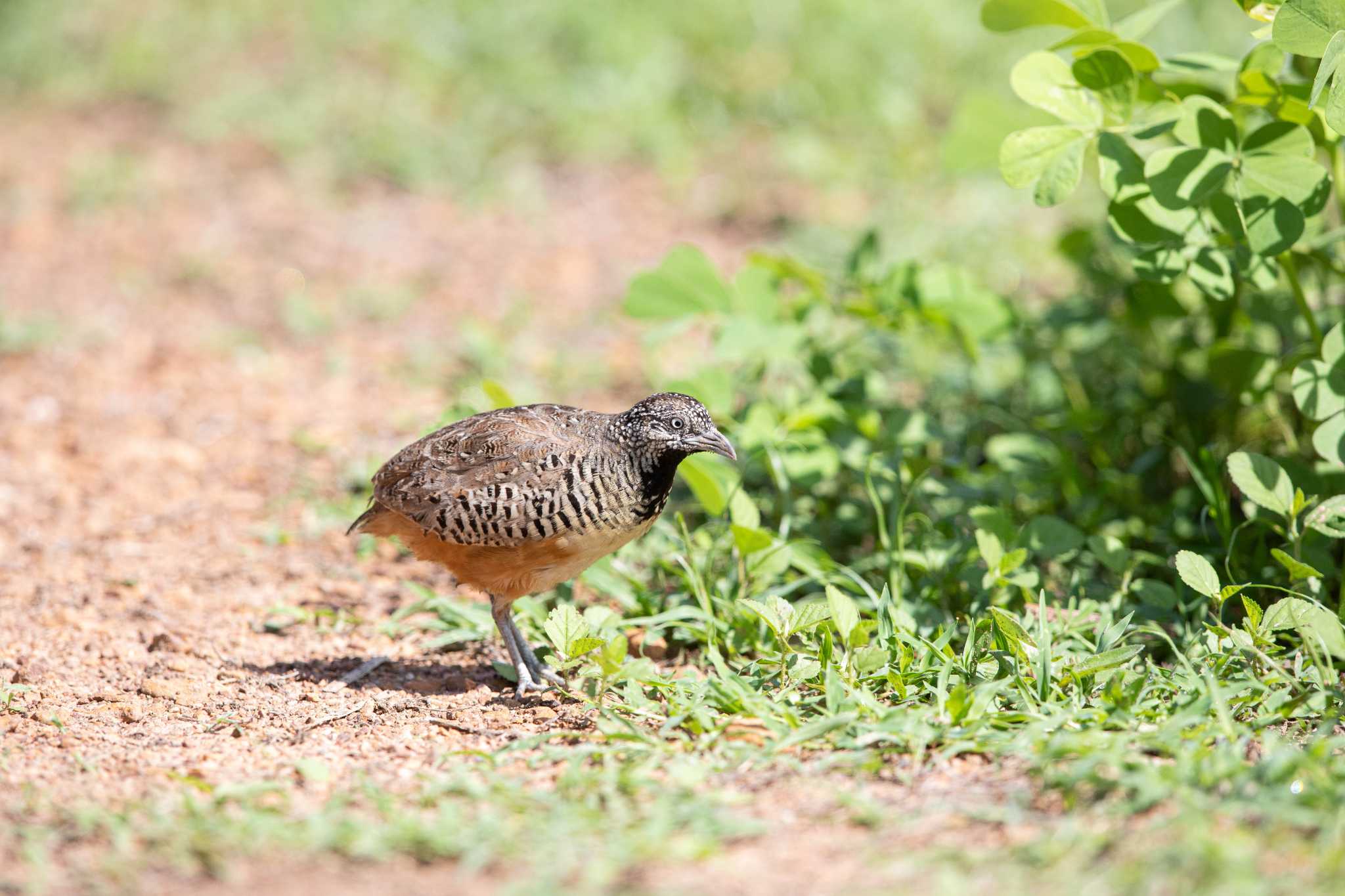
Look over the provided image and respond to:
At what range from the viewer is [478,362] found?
799 cm

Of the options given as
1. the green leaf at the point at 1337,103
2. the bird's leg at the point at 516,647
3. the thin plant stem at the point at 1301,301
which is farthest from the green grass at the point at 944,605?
the green leaf at the point at 1337,103

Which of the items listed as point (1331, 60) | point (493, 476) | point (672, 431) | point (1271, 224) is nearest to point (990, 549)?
point (672, 431)

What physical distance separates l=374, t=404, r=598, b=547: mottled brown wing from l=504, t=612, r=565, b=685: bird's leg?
43 cm

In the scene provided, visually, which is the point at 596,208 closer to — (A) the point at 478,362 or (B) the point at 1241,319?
(A) the point at 478,362

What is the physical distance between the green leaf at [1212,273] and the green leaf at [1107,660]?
55.6 inches

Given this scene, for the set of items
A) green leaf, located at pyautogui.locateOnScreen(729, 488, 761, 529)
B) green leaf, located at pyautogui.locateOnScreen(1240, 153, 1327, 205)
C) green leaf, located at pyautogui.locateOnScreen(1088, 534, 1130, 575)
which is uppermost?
green leaf, located at pyautogui.locateOnScreen(1240, 153, 1327, 205)

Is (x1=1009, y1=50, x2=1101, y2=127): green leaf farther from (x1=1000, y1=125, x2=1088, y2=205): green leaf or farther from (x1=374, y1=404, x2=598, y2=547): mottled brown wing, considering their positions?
(x1=374, y1=404, x2=598, y2=547): mottled brown wing

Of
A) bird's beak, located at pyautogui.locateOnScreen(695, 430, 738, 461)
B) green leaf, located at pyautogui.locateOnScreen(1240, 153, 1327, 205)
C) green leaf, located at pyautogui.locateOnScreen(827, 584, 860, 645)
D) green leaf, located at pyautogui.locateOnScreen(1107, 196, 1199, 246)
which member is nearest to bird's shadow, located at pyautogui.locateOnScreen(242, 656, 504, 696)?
bird's beak, located at pyautogui.locateOnScreen(695, 430, 738, 461)

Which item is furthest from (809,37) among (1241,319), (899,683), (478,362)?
(899,683)

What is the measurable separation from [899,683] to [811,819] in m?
0.92

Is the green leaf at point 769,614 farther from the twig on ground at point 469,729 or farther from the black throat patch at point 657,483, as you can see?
the twig on ground at point 469,729

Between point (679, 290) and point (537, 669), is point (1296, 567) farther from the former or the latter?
point (679, 290)

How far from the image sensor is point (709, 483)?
5.33m

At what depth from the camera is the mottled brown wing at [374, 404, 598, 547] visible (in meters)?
4.72
